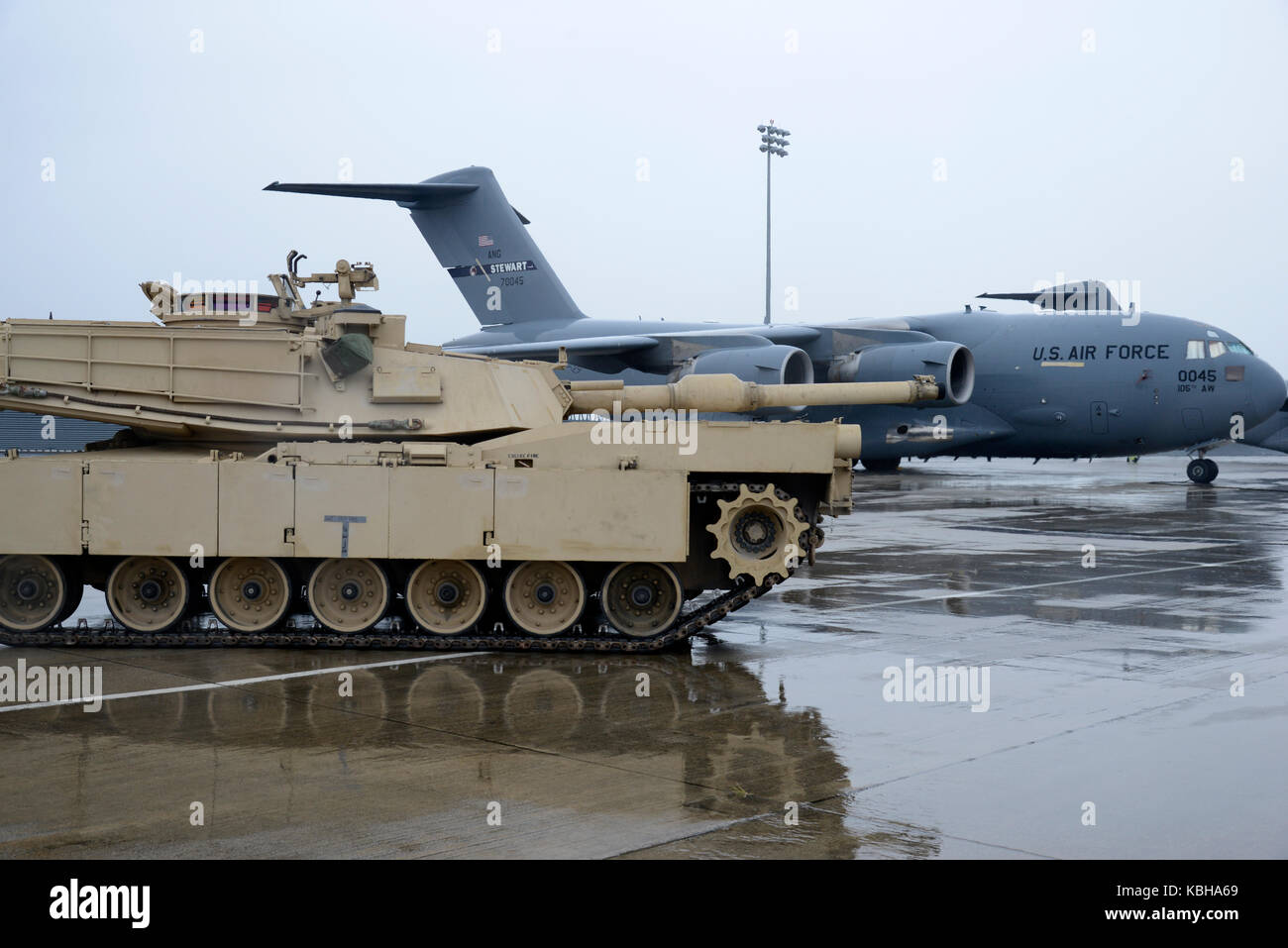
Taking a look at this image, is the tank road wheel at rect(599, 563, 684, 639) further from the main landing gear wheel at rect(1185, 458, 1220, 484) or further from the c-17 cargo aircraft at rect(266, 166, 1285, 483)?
the main landing gear wheel at rect(1185, 458, 1220, 484)

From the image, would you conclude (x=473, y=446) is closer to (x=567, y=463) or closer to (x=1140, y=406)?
(x=567, y=463)

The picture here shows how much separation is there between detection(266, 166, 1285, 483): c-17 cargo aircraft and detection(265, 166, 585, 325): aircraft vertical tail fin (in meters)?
0.04

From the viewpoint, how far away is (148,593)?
11.1 m

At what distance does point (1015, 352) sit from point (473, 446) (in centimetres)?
2095

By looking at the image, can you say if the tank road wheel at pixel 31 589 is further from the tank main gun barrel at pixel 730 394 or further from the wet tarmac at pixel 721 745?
the tank main gun barrel at pixel 730 394

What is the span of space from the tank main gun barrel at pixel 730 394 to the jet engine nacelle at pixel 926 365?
46.9 feet

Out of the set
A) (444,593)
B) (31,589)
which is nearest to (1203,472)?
(444,593)

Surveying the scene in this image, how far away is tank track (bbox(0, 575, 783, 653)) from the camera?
10.6 metres

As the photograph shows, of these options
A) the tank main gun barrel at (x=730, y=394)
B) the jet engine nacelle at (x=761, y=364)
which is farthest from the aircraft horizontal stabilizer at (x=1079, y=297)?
the tank main gun barrel at (x=730, y=394)

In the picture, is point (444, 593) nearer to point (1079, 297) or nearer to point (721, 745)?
point (721, 745)

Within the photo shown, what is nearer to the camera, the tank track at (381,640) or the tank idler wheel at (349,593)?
the tank track at (381,640)

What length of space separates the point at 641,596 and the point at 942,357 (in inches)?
715

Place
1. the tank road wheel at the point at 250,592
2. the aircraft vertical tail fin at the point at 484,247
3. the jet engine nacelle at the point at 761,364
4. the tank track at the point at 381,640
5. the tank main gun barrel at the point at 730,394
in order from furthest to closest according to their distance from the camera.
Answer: the aircraft vertical tail fin at the point at 484,247
the jet engine nacelle at the point at 761,364
the tank main gun barrel at the point at 730,394
the tank road wheel at the point at 250,592
the tank track at the point at 381,640

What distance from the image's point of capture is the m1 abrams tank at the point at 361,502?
10.8 meters
